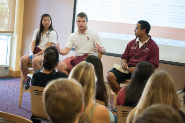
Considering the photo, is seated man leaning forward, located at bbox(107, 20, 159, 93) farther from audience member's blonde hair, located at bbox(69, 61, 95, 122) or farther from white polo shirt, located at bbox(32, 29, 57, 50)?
audience member's blonde hair, located at bbox(69, 61, 95, 122)

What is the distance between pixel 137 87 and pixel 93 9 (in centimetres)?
248

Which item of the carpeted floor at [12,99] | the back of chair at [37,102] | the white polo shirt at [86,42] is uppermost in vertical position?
the white polo shirt at [86,42]

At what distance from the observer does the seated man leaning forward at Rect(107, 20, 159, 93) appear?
3043mm

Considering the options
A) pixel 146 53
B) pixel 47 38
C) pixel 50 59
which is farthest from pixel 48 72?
pixel 146 53

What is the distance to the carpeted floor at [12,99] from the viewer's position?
9.71 feet

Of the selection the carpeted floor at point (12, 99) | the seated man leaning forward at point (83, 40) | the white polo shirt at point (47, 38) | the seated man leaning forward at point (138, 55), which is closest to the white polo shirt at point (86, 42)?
the seated man leaning forward at point (83, 40)

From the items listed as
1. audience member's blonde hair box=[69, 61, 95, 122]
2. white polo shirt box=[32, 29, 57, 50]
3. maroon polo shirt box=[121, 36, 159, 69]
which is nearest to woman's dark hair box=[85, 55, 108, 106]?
audience member's blonde hair box=[69, 61, 95, 122]

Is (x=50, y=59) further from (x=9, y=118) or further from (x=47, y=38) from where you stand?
(x=47, y=38)

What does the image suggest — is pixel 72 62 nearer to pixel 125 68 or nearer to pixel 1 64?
pixel 125 68

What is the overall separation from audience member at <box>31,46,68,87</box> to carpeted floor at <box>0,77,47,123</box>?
97cm

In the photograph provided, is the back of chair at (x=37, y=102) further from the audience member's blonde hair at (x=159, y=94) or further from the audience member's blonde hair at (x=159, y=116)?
the audience member's blonde hair at (x=159, y=116)

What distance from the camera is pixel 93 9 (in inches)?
157

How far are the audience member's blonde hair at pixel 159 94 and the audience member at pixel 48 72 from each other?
36.0 inches

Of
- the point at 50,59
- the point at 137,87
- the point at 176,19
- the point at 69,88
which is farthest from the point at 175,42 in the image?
the point at 69,88
